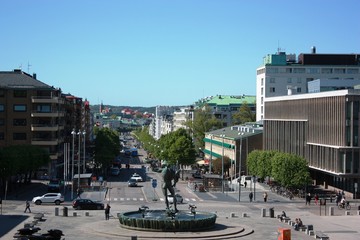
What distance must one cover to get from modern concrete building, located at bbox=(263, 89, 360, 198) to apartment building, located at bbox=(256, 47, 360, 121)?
42704 mm

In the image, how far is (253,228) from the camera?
190ft

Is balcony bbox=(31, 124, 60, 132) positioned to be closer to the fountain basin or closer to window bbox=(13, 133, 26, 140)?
window bbox=(13, 133, 26, 140)

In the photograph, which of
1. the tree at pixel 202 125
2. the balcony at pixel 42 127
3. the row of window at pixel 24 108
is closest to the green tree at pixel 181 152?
the balcony at pixel 42 127

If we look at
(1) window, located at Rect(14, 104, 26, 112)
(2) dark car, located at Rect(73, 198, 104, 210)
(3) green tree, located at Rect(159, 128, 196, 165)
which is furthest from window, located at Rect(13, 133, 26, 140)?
(2) dark car, located at Rect(73, 198, 104, 210)

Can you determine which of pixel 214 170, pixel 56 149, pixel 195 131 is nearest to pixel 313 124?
pixel 214 170

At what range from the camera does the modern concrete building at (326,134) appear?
3578 inches

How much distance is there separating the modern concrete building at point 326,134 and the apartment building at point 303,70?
42.7 meters

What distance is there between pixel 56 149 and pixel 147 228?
7264 cm

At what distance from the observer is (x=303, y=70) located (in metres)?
163

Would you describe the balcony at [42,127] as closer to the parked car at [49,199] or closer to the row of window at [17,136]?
the row of window at [17,136]

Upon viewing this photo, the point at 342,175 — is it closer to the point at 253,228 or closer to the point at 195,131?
the point at 253,228

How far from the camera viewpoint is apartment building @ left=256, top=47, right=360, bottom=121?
533 ft

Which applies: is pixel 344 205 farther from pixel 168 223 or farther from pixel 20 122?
pixel 20 122

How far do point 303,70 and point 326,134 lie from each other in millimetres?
68493
